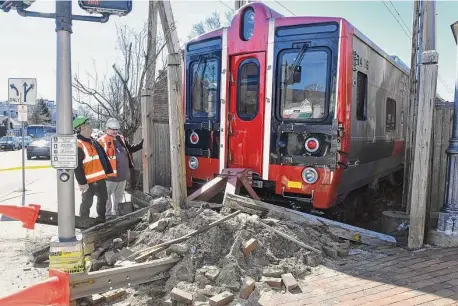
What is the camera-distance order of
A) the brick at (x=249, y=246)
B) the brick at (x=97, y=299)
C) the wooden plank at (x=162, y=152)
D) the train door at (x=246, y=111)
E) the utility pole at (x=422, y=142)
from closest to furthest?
the brick at (x=97, y=299), the brick at (x=249, y=246), the utility pole at (x=422, y=142), the train door at (x=246, y=111), the wooden plank at (x=162, y=152)

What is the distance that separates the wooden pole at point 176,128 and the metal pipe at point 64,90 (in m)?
1.98

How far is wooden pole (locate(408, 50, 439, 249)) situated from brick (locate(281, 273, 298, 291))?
1.96m

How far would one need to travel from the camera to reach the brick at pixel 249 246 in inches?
166

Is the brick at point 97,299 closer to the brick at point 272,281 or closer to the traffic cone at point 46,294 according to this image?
the traffic cone at point 46,294

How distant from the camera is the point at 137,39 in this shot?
1195 cm

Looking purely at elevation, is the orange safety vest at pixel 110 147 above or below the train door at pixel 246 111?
below

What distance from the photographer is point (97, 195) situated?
A: 643cm

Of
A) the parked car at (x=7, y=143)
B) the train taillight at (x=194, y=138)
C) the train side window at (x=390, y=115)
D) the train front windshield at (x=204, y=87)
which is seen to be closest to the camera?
the train front windshield at (x=204, y=87)

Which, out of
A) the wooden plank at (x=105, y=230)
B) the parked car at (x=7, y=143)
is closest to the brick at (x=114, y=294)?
the wooden plank at (x=105, y=230)

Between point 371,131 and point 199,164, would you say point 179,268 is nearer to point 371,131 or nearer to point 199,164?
point 199,164

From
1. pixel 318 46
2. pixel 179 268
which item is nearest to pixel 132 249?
pixel 179 268

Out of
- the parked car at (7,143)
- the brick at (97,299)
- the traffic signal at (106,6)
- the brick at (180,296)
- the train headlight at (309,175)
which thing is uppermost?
the traffic signal at (106,6)

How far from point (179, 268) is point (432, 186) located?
3717 millimetres

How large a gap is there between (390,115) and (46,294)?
7.07 meters
